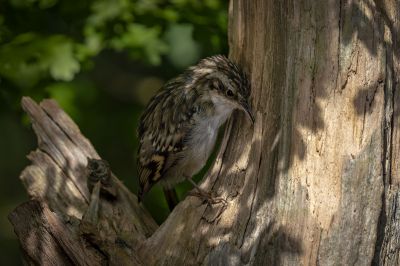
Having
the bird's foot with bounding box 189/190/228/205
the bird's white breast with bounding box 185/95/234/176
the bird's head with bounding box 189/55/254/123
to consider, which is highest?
the bird's head with bounding box 189/55/254/123

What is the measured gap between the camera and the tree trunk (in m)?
4.97

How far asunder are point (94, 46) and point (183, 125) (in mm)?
1052

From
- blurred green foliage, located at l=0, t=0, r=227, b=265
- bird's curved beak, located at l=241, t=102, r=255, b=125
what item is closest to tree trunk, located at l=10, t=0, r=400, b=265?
bird's curved beak, located at l=241, t=102, r=255, b=125

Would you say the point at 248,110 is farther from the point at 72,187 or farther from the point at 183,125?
the point at 72,187

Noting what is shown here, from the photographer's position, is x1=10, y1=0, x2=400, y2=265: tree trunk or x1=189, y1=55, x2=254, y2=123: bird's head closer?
x1=10, y1=0, x2=400, y2=265: tree trunk

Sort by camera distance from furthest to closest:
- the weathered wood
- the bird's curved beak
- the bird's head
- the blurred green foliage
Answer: the blurred green foliage → the weathered wood → the bird's head → the bird's curved beak

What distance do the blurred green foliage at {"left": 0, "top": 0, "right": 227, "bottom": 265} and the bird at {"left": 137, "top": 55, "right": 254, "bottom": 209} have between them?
48cm

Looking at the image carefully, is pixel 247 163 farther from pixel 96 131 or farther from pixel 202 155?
pixel 96 131

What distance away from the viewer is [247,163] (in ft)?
17.9

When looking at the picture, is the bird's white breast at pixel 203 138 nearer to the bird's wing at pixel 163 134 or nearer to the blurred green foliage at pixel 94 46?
the bird's wing at pixel 163 134

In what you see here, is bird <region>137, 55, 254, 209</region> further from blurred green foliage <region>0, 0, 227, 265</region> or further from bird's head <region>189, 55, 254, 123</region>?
blurred green foliage <region>0, 0, 227, 265</region>

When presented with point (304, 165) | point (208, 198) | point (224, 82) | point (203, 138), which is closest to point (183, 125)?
point (203, 138)

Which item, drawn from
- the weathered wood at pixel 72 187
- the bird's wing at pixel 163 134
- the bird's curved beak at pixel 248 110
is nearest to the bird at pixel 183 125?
the bird's wing at pixel 163 134

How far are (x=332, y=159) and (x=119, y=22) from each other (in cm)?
259
